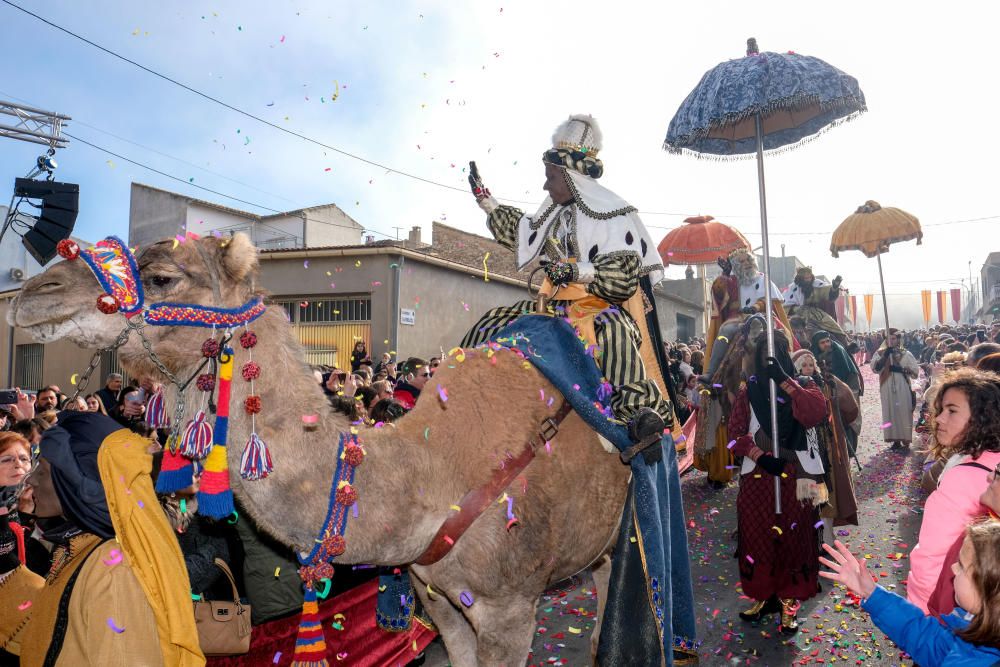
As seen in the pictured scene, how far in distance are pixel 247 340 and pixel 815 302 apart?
11.3 metres

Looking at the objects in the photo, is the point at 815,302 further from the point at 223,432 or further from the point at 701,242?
the point at 223,432

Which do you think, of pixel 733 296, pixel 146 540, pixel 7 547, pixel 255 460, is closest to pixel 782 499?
pixel 255 460

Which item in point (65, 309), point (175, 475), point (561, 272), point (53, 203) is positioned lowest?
point (175, 475)

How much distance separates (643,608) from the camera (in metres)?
3.61

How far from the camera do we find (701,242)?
13.7 metres

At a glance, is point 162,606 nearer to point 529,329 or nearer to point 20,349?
point 529,329

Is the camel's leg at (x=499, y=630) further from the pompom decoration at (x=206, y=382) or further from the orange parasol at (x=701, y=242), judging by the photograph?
the orange parasol at (x=701, y=242)

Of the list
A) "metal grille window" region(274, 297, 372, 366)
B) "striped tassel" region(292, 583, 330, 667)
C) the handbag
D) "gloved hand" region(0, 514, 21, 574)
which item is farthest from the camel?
"metal grille window" region(274, 297, 372, 366)

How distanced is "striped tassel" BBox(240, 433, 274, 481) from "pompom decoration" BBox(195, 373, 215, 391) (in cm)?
27

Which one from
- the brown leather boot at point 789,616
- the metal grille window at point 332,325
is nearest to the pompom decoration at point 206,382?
the brown leather boot at point 789,616

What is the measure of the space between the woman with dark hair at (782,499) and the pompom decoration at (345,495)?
4.20 meters

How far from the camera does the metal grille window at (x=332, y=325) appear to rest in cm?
1841

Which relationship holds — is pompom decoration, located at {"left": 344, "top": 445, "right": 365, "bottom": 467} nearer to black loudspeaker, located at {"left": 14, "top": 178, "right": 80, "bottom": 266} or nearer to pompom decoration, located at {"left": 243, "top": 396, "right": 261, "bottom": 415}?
pompom decoration, located at {"left": 243, "top": 396, "right": 261, "bottom": 415}

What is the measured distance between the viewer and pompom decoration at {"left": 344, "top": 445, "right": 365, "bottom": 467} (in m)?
2.71
